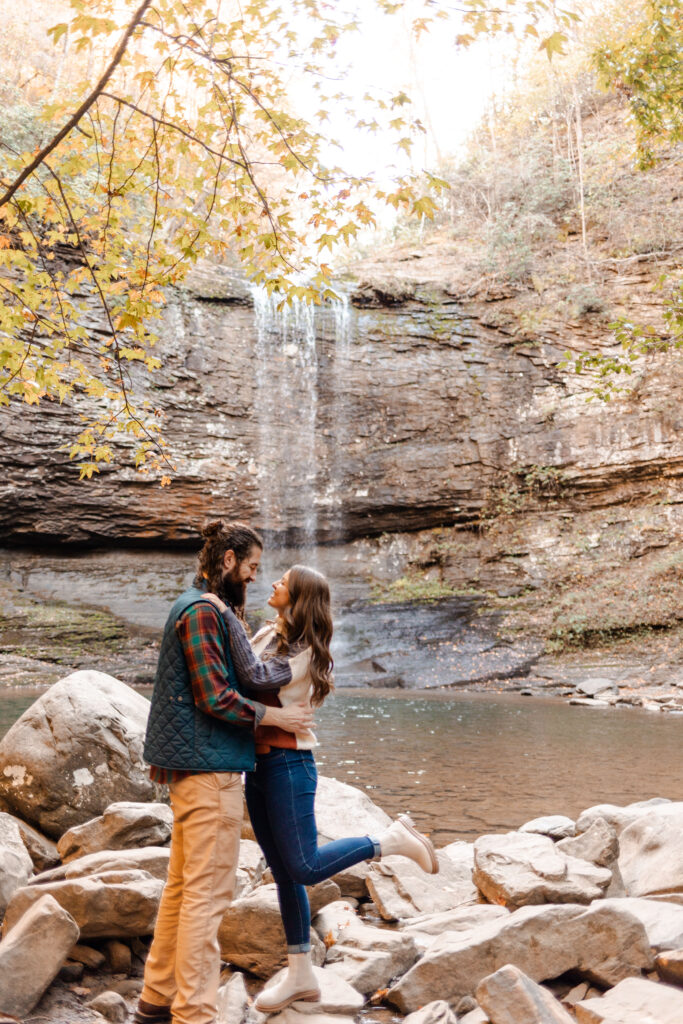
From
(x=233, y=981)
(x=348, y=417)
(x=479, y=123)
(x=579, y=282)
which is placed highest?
(x=479, y=123)

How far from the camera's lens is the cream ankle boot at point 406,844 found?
2.93 metres

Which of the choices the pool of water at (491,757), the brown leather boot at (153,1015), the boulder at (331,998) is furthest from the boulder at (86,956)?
the pool of water at (491,757)

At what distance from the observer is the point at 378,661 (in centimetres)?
1750

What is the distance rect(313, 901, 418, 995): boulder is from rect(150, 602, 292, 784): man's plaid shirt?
3.75ft

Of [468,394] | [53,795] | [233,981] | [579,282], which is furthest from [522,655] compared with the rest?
[233,981]

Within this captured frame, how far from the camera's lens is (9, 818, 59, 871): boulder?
13.5 feet

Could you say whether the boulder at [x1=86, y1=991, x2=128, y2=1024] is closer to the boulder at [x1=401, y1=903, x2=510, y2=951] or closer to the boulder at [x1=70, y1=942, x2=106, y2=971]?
the boulder at [x1=70, y1=942, x2=106, y2=971]

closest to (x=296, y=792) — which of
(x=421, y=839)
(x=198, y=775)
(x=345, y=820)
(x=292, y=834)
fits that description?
(x=292, y=834)

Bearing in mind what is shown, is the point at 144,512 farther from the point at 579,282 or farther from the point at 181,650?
the point at 181,650

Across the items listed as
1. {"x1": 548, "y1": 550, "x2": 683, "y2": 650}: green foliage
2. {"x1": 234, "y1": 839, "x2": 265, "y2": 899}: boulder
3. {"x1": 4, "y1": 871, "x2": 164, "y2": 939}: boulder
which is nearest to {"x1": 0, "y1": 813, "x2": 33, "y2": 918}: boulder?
{"x1": 4, "y1": 871, "x2": 164, "y2": 939}: boulder

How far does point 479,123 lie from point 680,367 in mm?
15966

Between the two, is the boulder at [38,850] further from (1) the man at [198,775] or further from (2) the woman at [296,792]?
(2) the woman at [296,792]

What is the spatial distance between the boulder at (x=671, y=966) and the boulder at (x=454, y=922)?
70 cm

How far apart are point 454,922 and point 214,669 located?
5.66 feet
